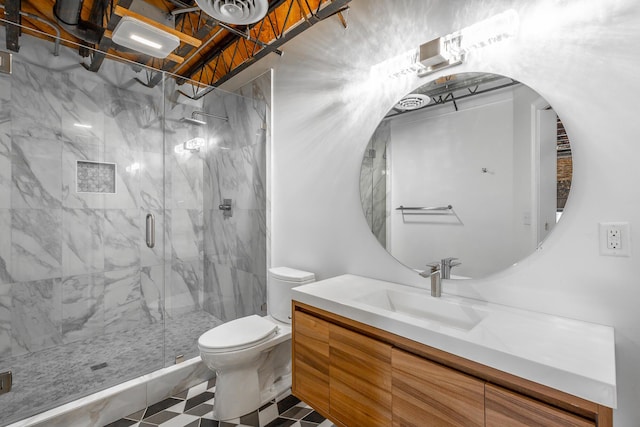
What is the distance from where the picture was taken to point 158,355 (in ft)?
7.57

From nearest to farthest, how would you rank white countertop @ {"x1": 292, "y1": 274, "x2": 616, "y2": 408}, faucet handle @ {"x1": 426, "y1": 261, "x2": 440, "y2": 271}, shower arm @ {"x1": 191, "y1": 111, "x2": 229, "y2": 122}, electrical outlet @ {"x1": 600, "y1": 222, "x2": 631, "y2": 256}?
white countertop @ {"x1": 292, "y1": 274, "x2": 616, "y2": 408} < electrical outlet @ {"x1": 600, "y1": 222, "x2": 631, "y2": 256} < faucet handle @ {"x1": 426, "y1": 261, "x2": 440, "y2": 271} < shower arm @ {"x1": 191, "y1": 111, "x2": 229, "y2": 122}

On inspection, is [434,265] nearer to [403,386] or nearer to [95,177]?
[403,386]

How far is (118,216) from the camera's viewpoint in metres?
2.81

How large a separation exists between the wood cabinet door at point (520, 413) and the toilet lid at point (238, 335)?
4.25 ft

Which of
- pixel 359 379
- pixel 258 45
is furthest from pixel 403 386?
pixel 258 45

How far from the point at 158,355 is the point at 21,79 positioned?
2.32 meters

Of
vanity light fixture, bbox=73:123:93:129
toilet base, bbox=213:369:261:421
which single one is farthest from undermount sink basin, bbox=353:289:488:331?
vanity light fixture, bbox=73:123:93:129

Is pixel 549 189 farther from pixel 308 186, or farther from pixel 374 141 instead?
pixel 308 186

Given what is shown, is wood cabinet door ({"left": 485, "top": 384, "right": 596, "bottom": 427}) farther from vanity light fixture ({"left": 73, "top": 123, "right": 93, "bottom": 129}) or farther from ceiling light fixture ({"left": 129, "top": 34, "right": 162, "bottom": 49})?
vanity light fixture ({"left": 73, "top": 123, "right": 93, "bottom": 129})

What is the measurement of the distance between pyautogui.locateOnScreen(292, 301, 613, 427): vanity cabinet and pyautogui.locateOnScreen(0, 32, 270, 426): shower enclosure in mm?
1222

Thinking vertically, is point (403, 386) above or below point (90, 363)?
above

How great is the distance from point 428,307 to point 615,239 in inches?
30.3

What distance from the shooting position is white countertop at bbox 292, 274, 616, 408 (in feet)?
2.67

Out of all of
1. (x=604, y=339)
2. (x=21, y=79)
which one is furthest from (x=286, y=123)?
(x=604, y=339)
